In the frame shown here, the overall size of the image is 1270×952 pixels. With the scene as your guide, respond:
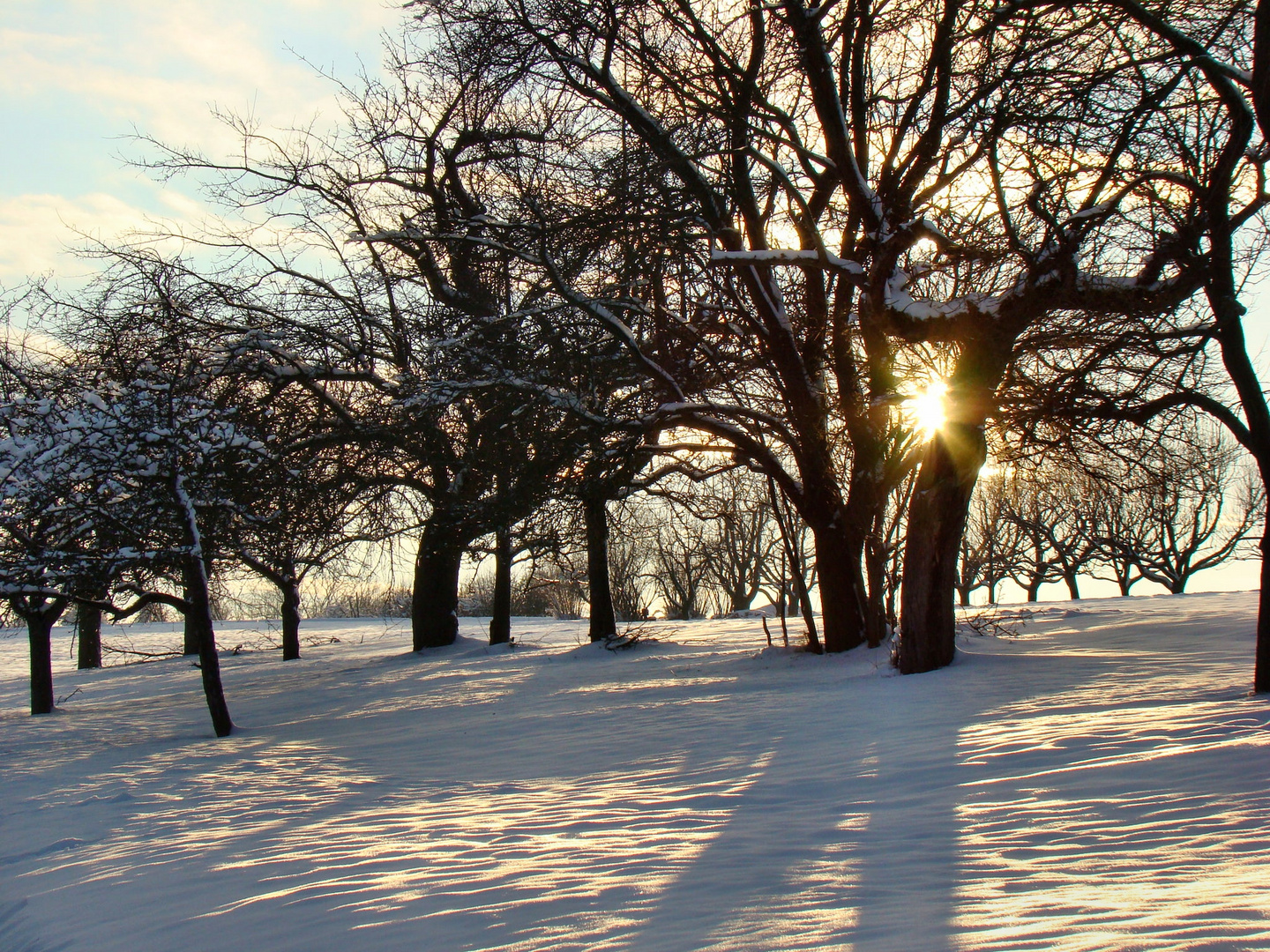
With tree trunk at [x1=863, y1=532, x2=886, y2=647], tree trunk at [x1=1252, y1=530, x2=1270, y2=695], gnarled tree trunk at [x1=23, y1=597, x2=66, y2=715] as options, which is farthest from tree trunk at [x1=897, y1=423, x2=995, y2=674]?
gnarled tree trunk at [x1=23, y1=597, x2=66, y2=715]

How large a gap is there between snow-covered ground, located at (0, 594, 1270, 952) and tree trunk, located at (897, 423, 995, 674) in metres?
0.47

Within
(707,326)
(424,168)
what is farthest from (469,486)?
(424,168)

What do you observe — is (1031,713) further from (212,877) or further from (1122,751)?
(212,877)

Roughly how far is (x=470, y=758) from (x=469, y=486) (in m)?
6.16

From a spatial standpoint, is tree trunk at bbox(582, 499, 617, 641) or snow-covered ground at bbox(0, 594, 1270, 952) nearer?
snow-covered ground at bbox(0, 594, 1270, 952)

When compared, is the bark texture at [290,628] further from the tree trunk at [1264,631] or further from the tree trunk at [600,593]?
the tree trunk at [1264,631]

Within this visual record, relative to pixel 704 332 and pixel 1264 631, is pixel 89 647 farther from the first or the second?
pixel 1264 631

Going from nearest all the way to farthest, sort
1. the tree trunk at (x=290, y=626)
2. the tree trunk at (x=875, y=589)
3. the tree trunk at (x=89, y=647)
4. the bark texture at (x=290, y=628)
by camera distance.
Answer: the tree trunk at (x=875, y=589)
the tree trunk at (x=290, y=626)
the bark texture at (x=290, y=628)
the tree trunk at (x=89, y=647)

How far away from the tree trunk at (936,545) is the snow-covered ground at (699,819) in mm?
472

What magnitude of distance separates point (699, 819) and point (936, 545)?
5797 millimetres

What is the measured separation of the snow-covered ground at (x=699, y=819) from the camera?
335cm

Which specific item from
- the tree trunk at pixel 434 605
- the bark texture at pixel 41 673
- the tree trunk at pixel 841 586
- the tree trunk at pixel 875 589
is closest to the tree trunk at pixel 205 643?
the bark texture at pixel 41 673

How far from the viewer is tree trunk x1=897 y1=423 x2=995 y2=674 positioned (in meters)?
9.77

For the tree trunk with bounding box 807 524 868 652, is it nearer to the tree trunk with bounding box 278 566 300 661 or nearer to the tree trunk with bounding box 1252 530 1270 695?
the tree trunk with bounding box 1252 530 1270 695
